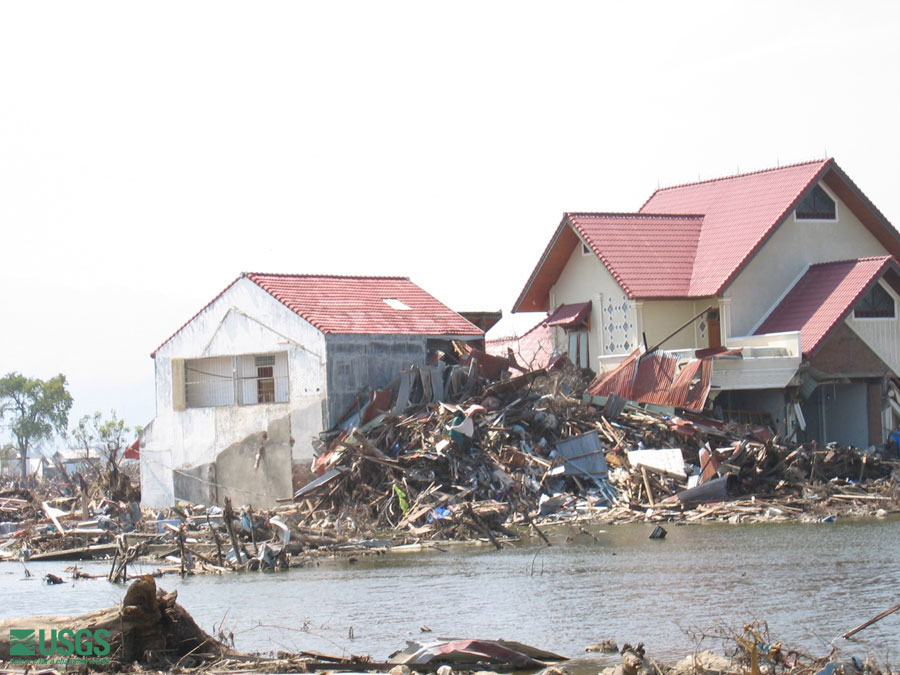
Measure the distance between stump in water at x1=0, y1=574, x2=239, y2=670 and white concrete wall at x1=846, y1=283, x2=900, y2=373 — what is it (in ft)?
76.3

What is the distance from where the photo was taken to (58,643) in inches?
496

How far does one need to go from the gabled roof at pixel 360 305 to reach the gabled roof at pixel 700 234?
13.9 ft

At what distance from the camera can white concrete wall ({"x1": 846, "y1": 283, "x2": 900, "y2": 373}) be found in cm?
3244

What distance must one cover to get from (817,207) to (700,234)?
11.0 feet

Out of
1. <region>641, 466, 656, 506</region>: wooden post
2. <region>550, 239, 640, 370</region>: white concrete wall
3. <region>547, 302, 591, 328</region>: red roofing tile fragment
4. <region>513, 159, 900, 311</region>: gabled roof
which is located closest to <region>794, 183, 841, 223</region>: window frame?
<region>513, 159, 900, 311</region>: gabled roof

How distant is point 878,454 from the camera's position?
31.1 meters

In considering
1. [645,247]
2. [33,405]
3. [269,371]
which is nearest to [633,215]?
[645,247]

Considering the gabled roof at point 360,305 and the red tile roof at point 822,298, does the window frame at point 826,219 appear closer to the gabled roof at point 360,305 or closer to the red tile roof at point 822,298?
the red tile roof at point 822,298

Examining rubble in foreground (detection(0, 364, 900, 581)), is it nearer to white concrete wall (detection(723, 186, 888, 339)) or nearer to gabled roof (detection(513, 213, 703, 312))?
gabled roof (detection(513, 213, 703, 312))

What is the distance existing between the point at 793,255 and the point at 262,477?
1571 cm

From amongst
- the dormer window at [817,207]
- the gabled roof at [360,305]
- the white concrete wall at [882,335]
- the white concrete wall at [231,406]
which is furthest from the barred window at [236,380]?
the dormer window at [817,207]

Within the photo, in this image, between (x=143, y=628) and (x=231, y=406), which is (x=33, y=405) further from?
(x=143, y=628)

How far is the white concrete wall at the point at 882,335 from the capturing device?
32.4 meters

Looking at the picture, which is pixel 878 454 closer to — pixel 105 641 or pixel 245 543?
pixel 245 543
